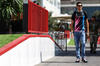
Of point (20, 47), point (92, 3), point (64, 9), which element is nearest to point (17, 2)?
point (20, 47)

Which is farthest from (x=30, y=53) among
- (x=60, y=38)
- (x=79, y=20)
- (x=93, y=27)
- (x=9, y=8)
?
(x=60, y=38)

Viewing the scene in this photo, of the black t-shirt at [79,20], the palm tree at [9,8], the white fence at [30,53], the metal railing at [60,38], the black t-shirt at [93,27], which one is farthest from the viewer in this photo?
the metal railing at [60,38]

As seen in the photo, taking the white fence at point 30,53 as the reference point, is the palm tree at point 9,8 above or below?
above

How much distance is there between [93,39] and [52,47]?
11.0 ft

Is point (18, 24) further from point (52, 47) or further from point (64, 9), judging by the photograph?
point (64, 9)

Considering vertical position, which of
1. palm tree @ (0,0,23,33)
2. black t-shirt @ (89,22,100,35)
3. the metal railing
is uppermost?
palm tree @ (0,0,23,33)

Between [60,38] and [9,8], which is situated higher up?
[9,8]

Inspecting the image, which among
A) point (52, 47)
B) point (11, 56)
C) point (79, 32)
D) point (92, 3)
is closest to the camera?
A: point (11, 56)

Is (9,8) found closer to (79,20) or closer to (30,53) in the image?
(79,20)

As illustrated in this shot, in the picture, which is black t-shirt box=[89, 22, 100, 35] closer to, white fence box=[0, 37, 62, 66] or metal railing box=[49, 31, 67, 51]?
metal railing box=[49, 31, 67, 51]


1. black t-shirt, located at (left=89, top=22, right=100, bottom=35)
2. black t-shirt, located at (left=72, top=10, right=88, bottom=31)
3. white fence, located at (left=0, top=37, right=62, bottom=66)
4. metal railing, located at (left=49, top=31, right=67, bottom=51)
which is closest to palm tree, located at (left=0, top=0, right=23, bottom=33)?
white fence, located at (left=0, top=37, right=62, bottom=66)

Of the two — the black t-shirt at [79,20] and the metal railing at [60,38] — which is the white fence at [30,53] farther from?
the metal railing at [60,38]

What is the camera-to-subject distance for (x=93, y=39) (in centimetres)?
1492

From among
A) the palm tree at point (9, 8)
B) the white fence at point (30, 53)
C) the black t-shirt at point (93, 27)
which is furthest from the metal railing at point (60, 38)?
the palm tree at point (9, 8)
